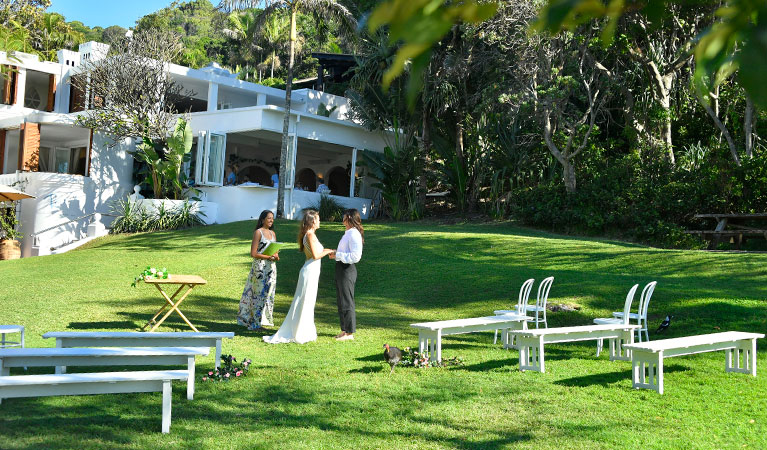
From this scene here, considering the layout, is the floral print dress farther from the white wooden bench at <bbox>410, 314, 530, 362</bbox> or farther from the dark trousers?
the white wooden bench at <bbox>410, 314, 530, 362</bbox>

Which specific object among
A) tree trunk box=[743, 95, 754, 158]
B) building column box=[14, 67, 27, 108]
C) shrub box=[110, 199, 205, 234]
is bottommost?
shrub box=[110, 199, 205, 234]

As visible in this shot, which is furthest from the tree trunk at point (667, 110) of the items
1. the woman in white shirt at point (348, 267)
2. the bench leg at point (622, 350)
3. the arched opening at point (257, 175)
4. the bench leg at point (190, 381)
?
the bench leg at point (190, 381)

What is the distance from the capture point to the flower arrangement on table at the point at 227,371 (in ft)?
23.3

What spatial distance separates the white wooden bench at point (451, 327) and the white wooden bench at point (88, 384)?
10.9 ft

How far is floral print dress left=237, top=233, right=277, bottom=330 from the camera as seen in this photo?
1055 cm

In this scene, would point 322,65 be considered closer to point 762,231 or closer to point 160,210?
point 160,210

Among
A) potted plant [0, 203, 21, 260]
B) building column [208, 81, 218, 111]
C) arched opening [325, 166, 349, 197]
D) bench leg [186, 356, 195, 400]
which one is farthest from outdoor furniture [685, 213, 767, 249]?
potted plant [0, 203, 21, 260]

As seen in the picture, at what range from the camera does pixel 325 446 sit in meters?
5.27

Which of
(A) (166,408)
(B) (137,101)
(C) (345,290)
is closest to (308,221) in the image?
(C) (345,290)

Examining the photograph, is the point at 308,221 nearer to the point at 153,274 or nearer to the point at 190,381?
the point at 153,274

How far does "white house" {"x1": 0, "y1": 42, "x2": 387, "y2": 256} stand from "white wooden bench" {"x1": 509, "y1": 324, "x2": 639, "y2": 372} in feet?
54.5

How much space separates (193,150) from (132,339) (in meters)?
18.8

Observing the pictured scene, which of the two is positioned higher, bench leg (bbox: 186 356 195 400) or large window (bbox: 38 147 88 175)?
large window (bbox: 38 147 88 175)

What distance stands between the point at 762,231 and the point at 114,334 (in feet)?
52.1
